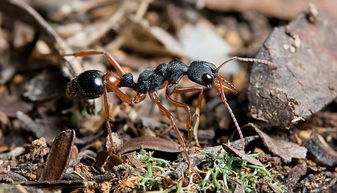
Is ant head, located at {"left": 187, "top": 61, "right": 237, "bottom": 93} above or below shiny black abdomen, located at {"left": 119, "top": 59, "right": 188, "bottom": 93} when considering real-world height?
below

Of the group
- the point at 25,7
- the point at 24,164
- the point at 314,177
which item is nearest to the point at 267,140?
the point at 314,177

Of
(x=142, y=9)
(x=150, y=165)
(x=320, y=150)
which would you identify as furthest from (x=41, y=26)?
(x=320, y=150)

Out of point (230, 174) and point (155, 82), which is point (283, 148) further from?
point (155, 82)

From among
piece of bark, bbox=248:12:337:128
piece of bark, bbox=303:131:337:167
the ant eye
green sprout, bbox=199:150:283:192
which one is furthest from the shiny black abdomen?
piece of bark, bbox=303:131:337:167

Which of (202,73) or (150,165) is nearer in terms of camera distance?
(150,165)

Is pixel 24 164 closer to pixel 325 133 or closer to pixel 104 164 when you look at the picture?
pixel 104 164

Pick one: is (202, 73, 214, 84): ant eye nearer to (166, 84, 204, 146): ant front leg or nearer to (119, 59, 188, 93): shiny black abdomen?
(166, 84, 204, 146): ant front leg
